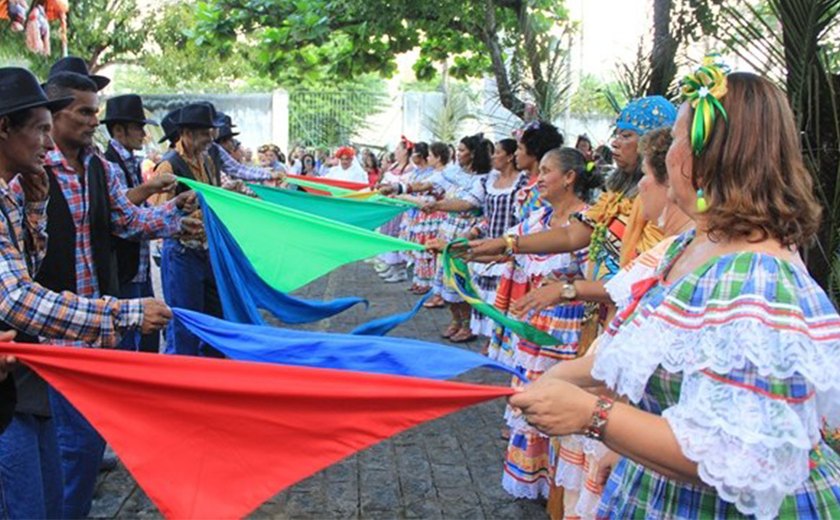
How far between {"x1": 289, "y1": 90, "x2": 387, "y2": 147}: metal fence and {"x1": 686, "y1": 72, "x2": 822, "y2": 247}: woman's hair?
2559 cm

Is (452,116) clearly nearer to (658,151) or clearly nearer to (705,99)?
(658,151)

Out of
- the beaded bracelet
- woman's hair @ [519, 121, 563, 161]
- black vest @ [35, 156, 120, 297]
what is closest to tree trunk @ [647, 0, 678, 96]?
woman's hair @ [519, 121, 563, 161]

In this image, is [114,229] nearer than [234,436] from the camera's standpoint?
No

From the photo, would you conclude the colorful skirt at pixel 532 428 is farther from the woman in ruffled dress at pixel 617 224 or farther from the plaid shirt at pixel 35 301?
the plaid shirt at pixel 35 301

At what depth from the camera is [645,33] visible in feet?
23.6

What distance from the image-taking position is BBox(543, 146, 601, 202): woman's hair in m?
4.75

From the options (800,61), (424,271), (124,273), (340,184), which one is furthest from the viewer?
(424,271)

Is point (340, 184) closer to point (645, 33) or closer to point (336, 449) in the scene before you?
point (645, 33)

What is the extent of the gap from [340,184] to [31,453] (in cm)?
714

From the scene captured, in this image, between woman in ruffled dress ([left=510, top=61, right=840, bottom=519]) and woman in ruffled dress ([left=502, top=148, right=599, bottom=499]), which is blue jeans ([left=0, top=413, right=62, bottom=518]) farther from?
woman in ruffled dress ([left=502, top=148, right=599, bottom=499])

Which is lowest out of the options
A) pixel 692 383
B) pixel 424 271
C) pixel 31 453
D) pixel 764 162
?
pixel 424 271

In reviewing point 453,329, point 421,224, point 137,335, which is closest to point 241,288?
point 137,335

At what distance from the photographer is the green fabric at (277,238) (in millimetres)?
5348

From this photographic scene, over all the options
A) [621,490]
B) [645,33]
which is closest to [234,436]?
[621,490]
